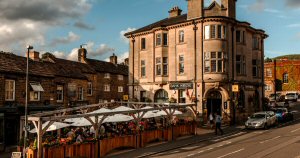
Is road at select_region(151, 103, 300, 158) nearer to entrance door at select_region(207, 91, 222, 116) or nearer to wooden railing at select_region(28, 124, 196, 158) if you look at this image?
wooden railing at select_region(28, 124, 196, 158)

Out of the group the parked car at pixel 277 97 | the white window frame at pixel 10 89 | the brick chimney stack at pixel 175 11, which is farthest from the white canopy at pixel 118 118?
the parked car at pixel 277 97

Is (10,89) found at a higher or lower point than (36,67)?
lower

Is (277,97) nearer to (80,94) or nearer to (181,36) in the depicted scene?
(181,36)

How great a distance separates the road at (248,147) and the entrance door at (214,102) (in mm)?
7226

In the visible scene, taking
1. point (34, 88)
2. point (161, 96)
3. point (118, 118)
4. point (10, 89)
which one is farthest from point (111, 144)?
point (161, 96)

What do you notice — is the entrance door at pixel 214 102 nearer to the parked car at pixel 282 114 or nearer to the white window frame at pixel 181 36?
the parked car at pixel 282 114

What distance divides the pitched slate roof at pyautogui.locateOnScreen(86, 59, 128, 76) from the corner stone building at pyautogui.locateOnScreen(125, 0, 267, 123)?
44.4ft

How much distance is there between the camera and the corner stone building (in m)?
35.9

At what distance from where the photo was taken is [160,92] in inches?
1598

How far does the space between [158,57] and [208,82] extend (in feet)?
25.0

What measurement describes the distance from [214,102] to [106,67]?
87.4ft

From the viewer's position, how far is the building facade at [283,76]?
222 feet

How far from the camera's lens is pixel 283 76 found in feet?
226

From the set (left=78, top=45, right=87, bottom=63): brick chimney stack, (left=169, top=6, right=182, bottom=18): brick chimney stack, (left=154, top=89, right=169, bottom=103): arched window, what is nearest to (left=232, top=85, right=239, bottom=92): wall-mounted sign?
(left=154, top=89, right=169, bottom=103): arched window
